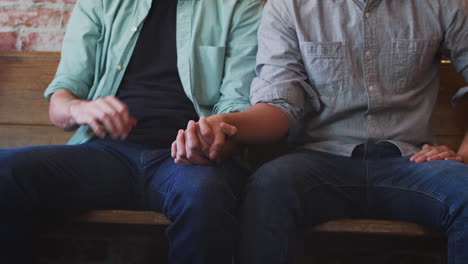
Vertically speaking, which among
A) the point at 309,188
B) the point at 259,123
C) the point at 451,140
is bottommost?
the point at 451,140

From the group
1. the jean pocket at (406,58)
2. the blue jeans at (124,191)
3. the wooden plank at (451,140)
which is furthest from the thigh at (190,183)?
the wooden plank at (451,140)

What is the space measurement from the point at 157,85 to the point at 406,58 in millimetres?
636

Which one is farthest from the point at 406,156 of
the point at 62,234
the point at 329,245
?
the point at 62,234

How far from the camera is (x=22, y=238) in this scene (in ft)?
2.75

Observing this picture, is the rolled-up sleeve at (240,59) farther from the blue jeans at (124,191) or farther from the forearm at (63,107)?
the forearm at (63,107)

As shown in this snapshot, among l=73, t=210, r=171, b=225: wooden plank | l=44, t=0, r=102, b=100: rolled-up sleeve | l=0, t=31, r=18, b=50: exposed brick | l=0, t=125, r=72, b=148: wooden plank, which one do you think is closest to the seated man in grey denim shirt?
l=73, t=210, r=171, b=225: wooden plank

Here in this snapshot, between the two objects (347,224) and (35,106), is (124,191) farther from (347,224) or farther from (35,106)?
(35,106)

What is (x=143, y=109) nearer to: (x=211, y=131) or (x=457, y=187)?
(x=211, y=131)

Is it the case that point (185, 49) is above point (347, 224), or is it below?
above

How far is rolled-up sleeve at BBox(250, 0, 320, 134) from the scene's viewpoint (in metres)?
1.05

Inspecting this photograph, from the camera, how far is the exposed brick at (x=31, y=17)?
58.4 inches

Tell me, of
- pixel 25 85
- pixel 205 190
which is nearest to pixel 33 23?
pixel 25 85

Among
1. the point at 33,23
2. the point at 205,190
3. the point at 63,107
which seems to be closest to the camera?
the point at 205,190

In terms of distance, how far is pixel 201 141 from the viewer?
867 millimetres
